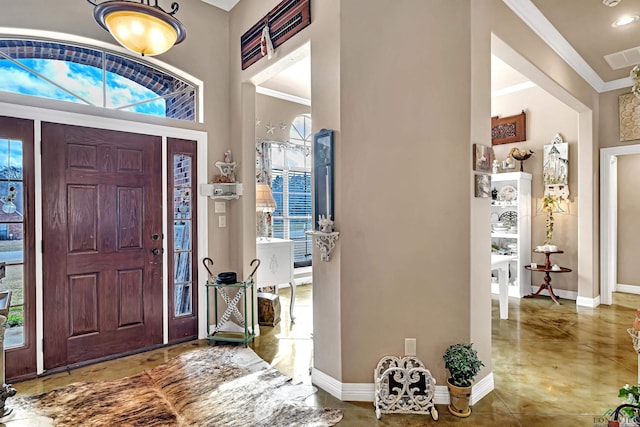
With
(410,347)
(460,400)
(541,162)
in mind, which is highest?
(541,162)

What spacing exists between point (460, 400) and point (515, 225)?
155 inches

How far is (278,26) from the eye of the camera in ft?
10.1

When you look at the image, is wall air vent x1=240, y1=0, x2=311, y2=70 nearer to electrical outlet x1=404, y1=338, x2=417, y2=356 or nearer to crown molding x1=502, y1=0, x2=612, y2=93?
crown molding x1=502, y1=0, x2=612, y2=93

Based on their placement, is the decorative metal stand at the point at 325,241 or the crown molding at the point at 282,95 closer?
the decorative metal stand at the point at 325,241

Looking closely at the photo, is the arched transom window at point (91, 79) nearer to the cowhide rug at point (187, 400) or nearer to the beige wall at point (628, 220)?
the cowhide rug at point (187, 400)

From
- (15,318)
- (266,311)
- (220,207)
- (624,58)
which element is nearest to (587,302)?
(624,58)

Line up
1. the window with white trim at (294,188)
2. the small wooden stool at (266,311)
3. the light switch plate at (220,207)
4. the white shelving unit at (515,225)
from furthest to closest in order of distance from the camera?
the window with white trim at (294,188), the white shelving unit at (515,225), the small wooden stool at (266,311), the light switch plate at (220,207)

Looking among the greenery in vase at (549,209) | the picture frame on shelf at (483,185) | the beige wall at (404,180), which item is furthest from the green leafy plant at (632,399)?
the greenery in vase at (549,209)

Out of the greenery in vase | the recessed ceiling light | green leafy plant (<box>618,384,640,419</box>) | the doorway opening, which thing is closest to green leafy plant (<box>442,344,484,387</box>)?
green leafy plant (<box>618,384,640,419</box>)

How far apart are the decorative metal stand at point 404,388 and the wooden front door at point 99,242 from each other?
2.31m

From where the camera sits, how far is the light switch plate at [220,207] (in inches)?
146

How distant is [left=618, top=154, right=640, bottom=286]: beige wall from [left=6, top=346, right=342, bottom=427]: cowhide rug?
6080mm

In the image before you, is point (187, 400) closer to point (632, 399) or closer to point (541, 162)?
point (632, 399)

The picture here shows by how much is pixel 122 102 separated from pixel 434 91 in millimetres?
2831
